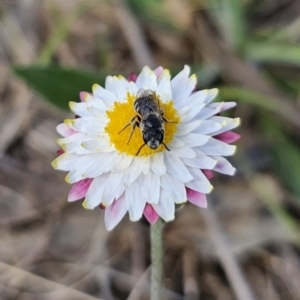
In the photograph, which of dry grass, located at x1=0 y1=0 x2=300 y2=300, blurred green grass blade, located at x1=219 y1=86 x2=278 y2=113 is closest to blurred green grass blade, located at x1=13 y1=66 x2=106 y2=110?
dry grass, located at x1=0 y1=0 x2=300 y2=300

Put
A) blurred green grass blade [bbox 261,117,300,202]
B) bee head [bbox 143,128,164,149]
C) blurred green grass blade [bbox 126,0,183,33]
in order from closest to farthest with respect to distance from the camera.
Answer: bee head [bbox 143,128,164,149] < blurred green grass blade [bbox 261,117,300,202] < blurred green grass blade [bbox 126,0,183,33]

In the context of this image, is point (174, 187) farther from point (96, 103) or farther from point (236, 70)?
point (236, 70)

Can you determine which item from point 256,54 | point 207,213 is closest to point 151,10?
point 256,54

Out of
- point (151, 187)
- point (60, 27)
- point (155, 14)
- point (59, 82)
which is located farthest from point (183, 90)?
point (60, 27)

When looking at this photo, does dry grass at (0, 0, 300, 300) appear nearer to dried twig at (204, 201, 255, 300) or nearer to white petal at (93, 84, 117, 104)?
dried twig at (204, 201, 255, 300)

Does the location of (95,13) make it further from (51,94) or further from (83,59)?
(51,94)
